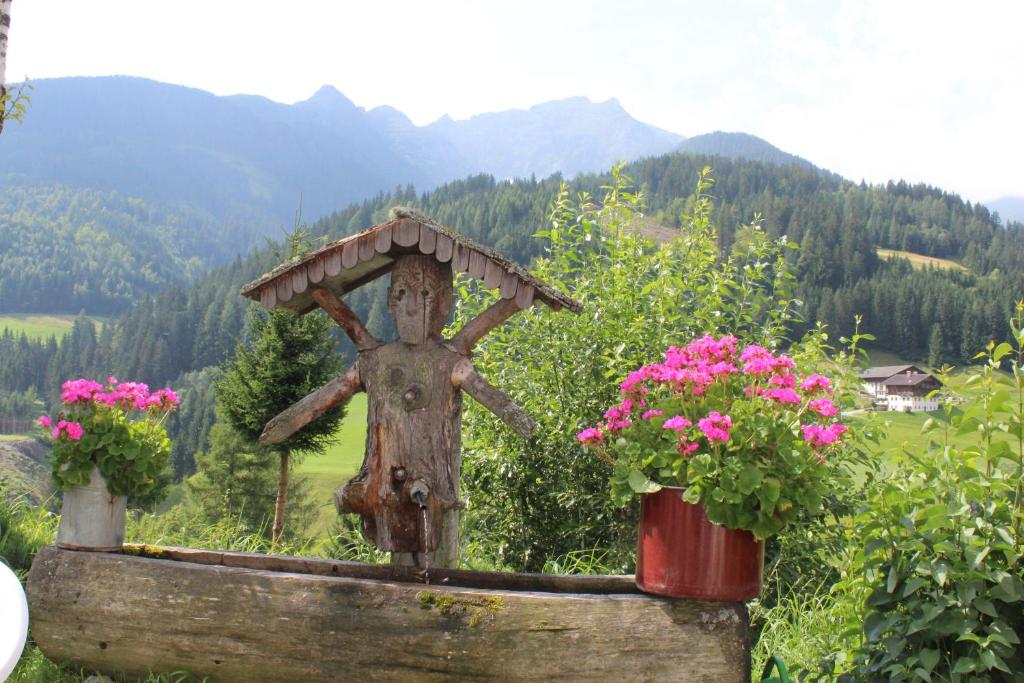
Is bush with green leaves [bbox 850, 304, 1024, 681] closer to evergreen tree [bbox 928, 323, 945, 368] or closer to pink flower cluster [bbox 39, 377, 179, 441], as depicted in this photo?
pink flower cluster [bbox 39, 377, 179, 441]

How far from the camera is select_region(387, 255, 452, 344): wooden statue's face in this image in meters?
3.99

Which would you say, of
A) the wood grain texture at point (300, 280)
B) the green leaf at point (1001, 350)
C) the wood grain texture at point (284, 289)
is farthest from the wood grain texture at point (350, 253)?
the green leaf at point (1001, 350)

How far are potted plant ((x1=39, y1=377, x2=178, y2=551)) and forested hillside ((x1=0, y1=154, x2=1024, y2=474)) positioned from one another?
51.7 meters

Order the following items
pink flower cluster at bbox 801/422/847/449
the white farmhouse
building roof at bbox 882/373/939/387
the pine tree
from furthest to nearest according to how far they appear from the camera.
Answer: building roof at bbox 882/373/939/387 → the white farmhouse → the pine tree → pink flower cluster at bbox 801/422/847/449

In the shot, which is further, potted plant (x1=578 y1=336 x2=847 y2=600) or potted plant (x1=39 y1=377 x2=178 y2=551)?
potted plant (x1=39 y1=377 x2=178 y2=551)

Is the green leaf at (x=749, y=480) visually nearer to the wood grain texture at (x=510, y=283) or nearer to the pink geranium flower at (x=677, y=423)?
the pink geranium flower at (x=677, y=423)

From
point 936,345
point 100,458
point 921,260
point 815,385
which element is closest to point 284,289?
point 100,458

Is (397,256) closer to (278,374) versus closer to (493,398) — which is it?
(493,398)

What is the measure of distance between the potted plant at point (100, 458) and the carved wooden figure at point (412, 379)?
90 centimetres

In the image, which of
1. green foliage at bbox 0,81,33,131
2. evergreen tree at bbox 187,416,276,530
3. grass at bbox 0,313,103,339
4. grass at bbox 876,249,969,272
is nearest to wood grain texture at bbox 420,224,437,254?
green foliage at bbox 0,81,33,131

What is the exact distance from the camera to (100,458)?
14.0 ft

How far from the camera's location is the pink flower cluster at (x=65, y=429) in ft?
13.8

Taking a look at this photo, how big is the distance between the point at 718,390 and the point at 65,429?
3.28 m

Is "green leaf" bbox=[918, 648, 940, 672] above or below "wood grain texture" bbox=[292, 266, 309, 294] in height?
below
